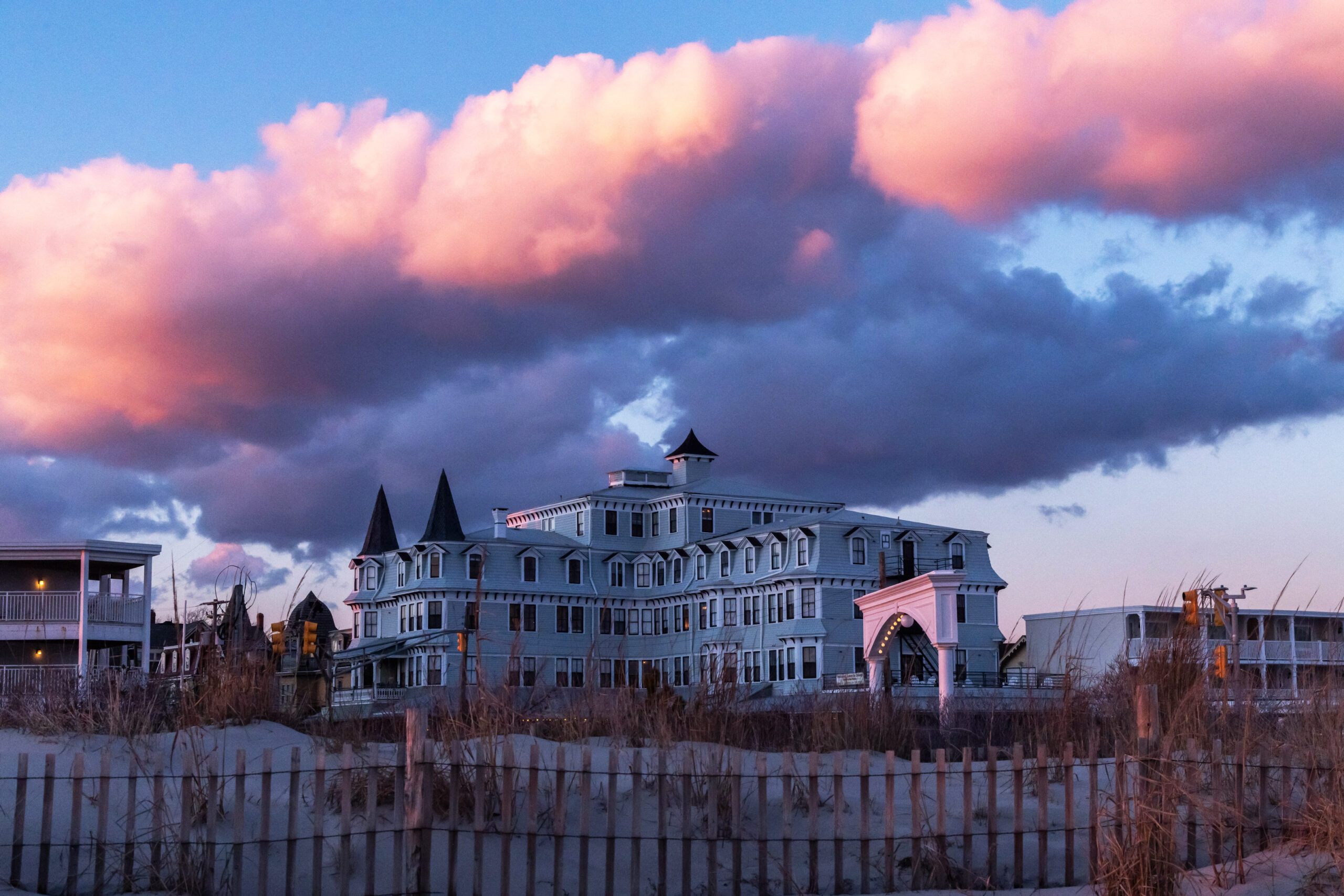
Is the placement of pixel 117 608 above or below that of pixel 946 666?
above

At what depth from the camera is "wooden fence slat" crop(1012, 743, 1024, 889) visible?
9.74 meters

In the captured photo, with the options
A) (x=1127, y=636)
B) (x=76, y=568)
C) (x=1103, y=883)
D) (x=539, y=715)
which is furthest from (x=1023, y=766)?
(x=76, y=568)

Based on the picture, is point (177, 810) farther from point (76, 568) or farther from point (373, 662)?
point (373, 662)

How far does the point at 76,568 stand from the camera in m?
44.4

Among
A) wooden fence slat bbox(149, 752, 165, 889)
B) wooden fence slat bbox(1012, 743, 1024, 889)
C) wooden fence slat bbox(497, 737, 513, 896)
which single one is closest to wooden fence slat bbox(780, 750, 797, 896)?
Answer: wooden fence slat bbox(1012, 743, 1024, 889)

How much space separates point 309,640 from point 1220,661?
18.6m

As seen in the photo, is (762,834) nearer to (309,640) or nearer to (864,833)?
(864,833)

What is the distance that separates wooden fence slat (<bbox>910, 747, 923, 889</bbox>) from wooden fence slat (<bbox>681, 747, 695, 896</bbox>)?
1525 millimetres

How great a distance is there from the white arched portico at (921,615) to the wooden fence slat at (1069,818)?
17958mm

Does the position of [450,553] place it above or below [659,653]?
above

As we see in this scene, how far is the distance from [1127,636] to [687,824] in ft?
19.2

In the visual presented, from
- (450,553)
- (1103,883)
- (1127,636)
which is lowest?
(1103,883)

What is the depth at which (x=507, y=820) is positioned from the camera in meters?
9.22

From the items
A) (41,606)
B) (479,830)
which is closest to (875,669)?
(41,606)
